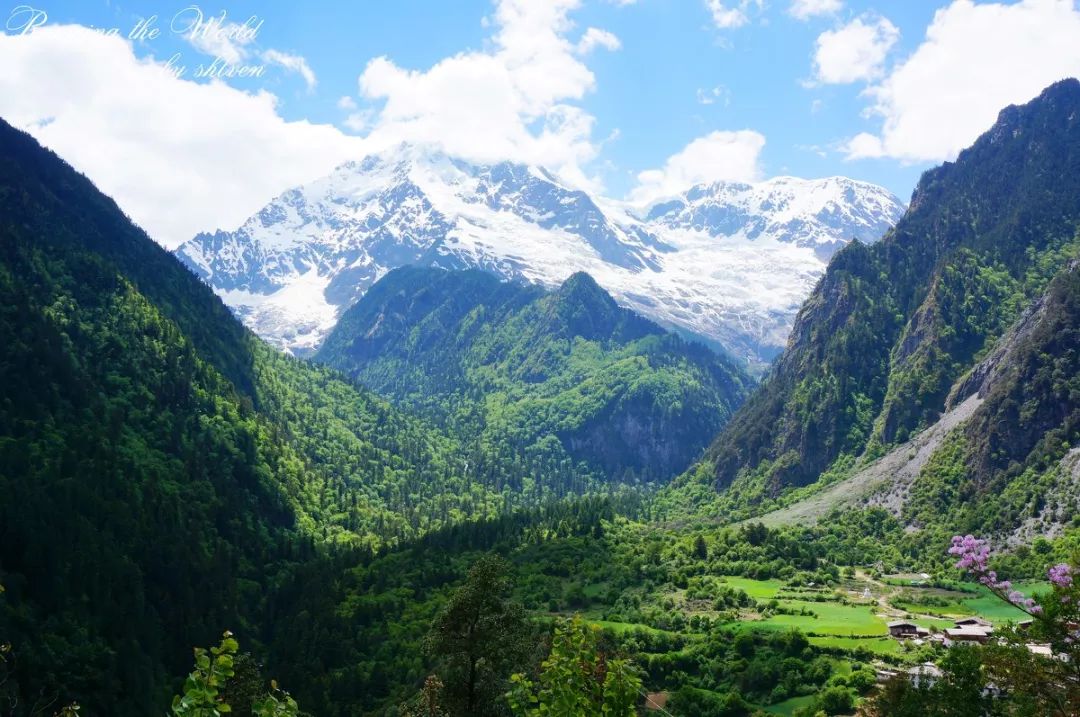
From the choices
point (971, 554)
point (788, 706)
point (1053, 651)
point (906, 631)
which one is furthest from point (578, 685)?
point (906, 631)

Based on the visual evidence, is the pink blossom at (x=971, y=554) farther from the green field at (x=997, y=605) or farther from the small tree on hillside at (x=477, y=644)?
the green field at (x=997, y=605)

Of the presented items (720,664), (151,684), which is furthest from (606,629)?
(151,684)

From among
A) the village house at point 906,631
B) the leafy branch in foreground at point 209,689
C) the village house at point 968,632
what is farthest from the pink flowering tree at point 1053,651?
the village house at point 906,631

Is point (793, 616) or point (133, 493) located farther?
point (133, 493)

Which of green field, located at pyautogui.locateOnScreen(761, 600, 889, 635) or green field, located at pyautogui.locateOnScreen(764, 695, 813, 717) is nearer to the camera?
green field, located at pyautogui.locateOnScreen(764, 695, 813, 717)

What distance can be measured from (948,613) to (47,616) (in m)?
172

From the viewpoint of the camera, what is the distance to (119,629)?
145 m

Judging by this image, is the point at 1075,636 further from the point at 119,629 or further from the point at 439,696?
the point at 119,629

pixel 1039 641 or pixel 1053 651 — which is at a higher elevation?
pixel 1039 641

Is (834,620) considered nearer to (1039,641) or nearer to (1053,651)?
(1039,641)

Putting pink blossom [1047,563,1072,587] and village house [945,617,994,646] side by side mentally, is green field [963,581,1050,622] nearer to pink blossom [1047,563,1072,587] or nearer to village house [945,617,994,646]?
village house [945,617,994,646]

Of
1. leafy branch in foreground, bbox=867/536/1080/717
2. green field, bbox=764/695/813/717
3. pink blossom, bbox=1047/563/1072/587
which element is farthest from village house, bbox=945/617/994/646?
pink blossom, bbox=1047/563/1072/587

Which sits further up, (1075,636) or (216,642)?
(1075,636)

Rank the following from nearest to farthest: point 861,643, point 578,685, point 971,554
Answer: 1. point 971,554
2. point 578,685
3. point 861,643
